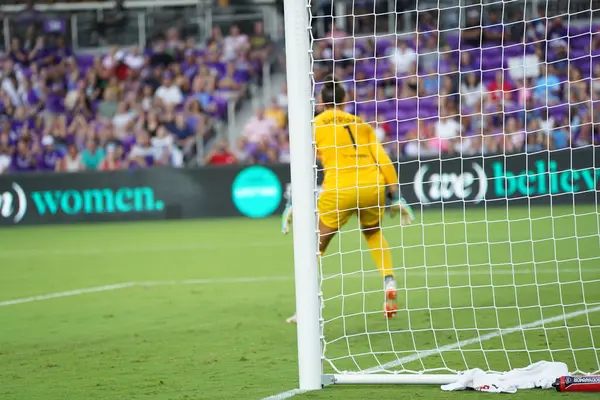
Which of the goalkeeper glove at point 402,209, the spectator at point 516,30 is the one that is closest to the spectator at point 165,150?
the spectator at point 516,30

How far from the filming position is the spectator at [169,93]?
25344 mm

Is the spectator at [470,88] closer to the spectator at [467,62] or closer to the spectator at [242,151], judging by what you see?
the spectator at [467,62]

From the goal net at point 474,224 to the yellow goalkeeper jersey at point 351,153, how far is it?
1.25 ft

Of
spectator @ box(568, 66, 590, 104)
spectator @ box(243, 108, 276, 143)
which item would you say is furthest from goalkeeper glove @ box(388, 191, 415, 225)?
spectator @ box(243, 108, 276, 143)

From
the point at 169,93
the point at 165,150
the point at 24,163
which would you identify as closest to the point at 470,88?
the point at 165,150

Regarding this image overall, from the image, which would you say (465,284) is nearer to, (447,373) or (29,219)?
(447,373)

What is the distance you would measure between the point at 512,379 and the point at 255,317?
12.4 ft

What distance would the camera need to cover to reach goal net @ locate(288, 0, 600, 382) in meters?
7.60

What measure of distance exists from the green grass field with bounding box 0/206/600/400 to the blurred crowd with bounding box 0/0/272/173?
25.3 feet

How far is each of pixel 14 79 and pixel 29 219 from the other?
5.42m

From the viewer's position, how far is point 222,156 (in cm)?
2319

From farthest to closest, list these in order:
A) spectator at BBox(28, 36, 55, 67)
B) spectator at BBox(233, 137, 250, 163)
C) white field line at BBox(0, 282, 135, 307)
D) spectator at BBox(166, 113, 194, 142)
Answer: spectator at BBox(28, 36, 55, 67) < spectator at BBox(166, 113, 194, 142) < spectator at BBox(233, 137, 250, 163) < white field line at BBox(0, 282, 135, 307)

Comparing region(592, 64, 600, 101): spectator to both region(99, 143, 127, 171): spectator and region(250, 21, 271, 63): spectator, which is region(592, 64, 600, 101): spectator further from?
region(99, 143, 127, 171): spectator

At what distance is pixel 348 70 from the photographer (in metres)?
23.4
